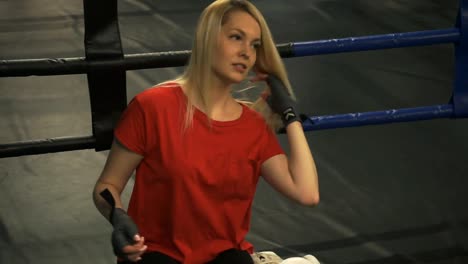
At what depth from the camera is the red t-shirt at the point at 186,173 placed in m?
1.92

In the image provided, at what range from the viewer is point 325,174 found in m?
3.15

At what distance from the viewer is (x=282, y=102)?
2.03m

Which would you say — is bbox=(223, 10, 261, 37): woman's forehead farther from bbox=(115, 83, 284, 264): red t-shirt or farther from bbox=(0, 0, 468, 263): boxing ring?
bbox=(0, 0, 468, 263): boxing ring

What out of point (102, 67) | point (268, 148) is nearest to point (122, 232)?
point (268, 148)

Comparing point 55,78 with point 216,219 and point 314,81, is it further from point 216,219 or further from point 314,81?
point 216,219

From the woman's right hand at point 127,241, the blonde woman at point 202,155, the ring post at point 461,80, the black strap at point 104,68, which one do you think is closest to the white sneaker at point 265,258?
the blonde woman at point 202,155

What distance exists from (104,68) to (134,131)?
0.44 m

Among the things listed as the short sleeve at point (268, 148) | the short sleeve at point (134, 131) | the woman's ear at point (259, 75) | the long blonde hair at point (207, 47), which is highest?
the long blonde hair at point (207, 47)

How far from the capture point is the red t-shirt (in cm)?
192

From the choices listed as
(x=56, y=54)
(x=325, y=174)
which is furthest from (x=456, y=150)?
(x=56, y=54)

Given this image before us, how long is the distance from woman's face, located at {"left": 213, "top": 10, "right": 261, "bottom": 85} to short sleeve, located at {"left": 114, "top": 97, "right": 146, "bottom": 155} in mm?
188

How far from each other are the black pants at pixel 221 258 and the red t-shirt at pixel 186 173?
0.6 inches

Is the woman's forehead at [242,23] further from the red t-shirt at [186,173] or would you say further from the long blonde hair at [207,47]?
the red t-shirt at [186,173]

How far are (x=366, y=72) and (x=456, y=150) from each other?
2.52ft
